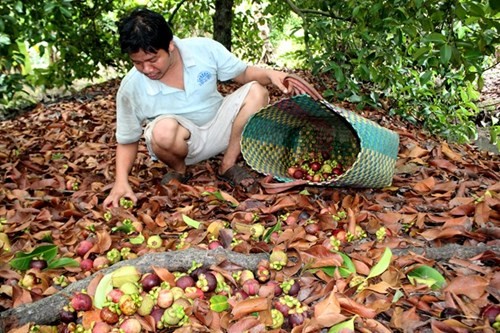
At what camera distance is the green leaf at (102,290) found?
1.67 metres

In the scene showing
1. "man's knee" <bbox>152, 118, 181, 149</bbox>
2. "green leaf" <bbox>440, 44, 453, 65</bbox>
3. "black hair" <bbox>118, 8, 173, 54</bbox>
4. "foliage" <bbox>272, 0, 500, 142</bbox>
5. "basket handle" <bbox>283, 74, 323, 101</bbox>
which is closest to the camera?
"green leaf" <bbox>440, 44, 453, 65</bbox>

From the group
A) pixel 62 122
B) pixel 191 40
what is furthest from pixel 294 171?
pixel 62 122

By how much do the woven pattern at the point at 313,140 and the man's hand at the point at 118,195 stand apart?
0.64 metres

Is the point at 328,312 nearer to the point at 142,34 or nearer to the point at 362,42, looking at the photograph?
the point at 142,34

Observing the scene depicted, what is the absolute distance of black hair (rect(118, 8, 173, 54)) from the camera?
2363 mm

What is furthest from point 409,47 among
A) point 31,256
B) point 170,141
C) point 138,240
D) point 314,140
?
point 31,256

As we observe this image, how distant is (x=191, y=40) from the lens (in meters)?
2.83

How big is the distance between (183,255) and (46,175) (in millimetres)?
1626

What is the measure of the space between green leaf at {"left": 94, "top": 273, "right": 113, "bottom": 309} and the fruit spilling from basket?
4.42ft

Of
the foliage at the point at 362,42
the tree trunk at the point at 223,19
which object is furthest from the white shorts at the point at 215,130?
the tree trunk at the point at 223,19

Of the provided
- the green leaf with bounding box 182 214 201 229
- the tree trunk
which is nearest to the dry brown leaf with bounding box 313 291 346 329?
the green leaf with bounding box 182 214 201 229

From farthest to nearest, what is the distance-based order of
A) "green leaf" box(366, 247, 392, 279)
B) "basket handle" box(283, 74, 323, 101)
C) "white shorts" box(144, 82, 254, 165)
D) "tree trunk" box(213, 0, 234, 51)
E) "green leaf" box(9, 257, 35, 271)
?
"tree trunk" box(213, 0, 234, 51) → "white shorts" box(144, 82, 254, 165) → "basket handle" box(283, 74, 323, 101) → "green leaf" box(9, 257, 35, 271) → "green leaf" box(366, 247, 392, 279)

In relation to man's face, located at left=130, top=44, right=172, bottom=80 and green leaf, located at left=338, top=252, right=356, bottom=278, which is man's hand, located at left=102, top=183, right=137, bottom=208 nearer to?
man's face, located at left=130, top=44, right=172, bottom=80

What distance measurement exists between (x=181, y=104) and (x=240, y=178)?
528 mm
